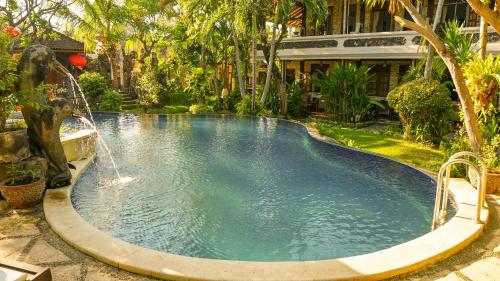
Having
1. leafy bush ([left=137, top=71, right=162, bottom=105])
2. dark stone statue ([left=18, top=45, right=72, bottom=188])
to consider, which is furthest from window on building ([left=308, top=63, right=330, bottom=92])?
dark stone statue ([left=18, top=45, right=72, bottom=188])

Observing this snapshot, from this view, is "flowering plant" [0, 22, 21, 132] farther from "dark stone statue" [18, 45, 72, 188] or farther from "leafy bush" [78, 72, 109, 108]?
"leafy bush" [78, 72, 109, 108]

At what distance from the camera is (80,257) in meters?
5.38

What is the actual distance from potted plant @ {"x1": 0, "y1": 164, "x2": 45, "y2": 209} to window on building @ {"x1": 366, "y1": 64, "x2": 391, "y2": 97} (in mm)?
19515

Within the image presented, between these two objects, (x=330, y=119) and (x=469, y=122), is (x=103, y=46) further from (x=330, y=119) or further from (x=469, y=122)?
(x=469, y=122)

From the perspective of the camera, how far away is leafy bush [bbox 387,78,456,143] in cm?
1388

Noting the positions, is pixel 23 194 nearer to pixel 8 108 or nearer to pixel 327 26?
pixel 8 108

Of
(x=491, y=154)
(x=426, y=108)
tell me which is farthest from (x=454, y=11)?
(x=491, y=154)

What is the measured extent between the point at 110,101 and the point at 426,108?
1826cm

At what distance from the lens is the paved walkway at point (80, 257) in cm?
494

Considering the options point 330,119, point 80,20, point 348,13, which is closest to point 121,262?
point 330,119

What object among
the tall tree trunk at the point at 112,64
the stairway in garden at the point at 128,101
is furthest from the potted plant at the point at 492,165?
the tall tree trunk at the point at 112,64

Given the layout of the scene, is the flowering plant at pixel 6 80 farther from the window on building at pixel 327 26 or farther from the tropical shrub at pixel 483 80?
Answer: the window on building at pixel 327 26

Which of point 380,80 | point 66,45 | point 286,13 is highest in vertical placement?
point 286,13

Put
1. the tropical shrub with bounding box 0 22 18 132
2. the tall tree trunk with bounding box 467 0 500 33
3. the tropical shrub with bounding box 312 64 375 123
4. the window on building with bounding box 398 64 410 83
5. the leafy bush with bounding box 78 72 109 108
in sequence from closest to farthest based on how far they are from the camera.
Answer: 1. the tall tree trunk with bounding box 467 0 500 33
2. the tropical shrub with bounding box 0 22 18 132
3. the tropical shrub with bounding box 312 64 375 123
4. the window on building with bounding box 398 64 410 83
5. the leafy bush with bounding box 78 72 109 108
